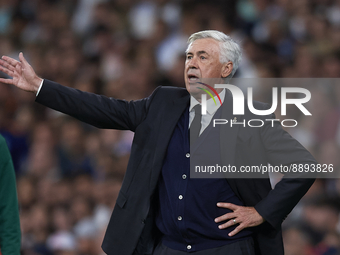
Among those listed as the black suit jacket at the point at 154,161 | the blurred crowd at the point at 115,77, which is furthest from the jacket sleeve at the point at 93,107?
the blurred crowd at the point at 115,77

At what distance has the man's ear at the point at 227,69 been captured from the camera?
275 cm

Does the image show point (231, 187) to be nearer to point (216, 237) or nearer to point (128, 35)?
point (216, 237)

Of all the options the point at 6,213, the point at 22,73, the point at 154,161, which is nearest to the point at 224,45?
the point at 154,161

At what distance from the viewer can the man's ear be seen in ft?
9.02

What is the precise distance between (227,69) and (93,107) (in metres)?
0.77

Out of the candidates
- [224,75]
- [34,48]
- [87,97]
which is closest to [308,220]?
[224,75]

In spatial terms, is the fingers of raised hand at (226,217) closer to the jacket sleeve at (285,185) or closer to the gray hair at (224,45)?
the jacket sleeve at (285,185)

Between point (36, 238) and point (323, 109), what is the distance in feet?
9.52

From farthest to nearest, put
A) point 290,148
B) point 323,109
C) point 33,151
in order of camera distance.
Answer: point 33,151
point 323,109
point 290,148

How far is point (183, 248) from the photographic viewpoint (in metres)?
2.47

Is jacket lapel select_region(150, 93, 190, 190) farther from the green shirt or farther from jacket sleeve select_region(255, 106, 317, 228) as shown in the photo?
the green shirt

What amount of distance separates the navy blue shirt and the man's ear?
482 mm

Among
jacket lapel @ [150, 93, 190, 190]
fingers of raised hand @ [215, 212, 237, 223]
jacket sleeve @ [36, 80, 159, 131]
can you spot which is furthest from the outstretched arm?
fingers of raised hand @ [215, 212, 237, 223]

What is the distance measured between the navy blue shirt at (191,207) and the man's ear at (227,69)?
0.48 meters
